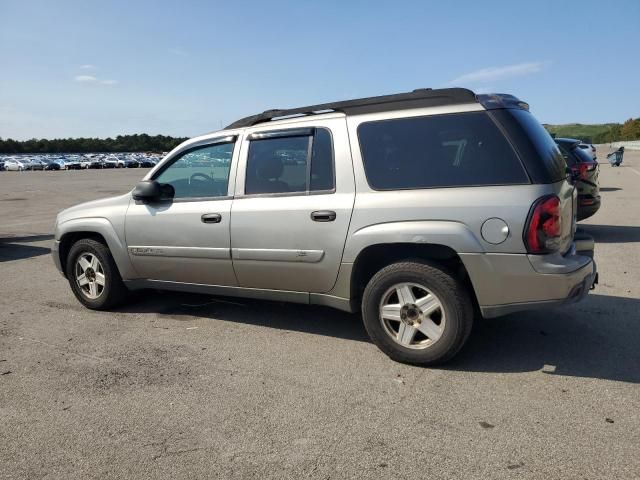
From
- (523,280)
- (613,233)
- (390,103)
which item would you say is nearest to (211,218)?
(390,103)

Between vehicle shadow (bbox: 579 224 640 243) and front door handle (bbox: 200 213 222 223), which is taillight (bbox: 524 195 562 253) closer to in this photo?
front door handle (bbox: 200 213 222 223)

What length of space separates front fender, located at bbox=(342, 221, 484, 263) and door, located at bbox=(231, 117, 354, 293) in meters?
0.13

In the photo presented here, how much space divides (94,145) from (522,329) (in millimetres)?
136417

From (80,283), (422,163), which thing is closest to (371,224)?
(422,163)

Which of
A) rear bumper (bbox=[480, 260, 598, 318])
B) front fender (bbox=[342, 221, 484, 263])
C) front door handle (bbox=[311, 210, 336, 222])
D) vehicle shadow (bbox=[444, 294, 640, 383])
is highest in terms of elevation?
front door handle (bbox=[311, 210, 336, 222])

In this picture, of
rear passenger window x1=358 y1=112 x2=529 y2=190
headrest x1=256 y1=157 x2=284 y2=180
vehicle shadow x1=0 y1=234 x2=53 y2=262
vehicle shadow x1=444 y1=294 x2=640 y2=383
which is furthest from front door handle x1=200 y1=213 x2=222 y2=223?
vehicle shadow x1=0 y1=234 x2=53 y2=262

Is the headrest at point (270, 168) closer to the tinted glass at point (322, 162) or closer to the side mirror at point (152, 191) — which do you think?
the tinted glass at point (322, 162)

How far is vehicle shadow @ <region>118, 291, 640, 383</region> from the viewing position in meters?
3.85

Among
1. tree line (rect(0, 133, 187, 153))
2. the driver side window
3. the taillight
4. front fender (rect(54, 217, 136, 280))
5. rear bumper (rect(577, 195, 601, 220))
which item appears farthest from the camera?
tree line (rect(0, 133, 187, 153))

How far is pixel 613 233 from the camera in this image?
955cm

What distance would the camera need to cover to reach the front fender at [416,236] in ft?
11.8

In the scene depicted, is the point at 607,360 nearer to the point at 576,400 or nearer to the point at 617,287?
the point at 576,400

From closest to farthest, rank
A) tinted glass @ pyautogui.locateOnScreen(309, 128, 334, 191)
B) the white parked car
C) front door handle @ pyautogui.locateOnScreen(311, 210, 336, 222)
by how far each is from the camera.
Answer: front door handle @ pyautogui.locateOnScreen(311, 210, 336, 222), tinted glass @ pyautogui.locateOnScreen(309, 128, 334, 191), the white parked car

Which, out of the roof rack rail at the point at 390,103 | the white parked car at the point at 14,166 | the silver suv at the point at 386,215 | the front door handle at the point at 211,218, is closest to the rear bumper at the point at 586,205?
the silver suv at the point at 386,215
